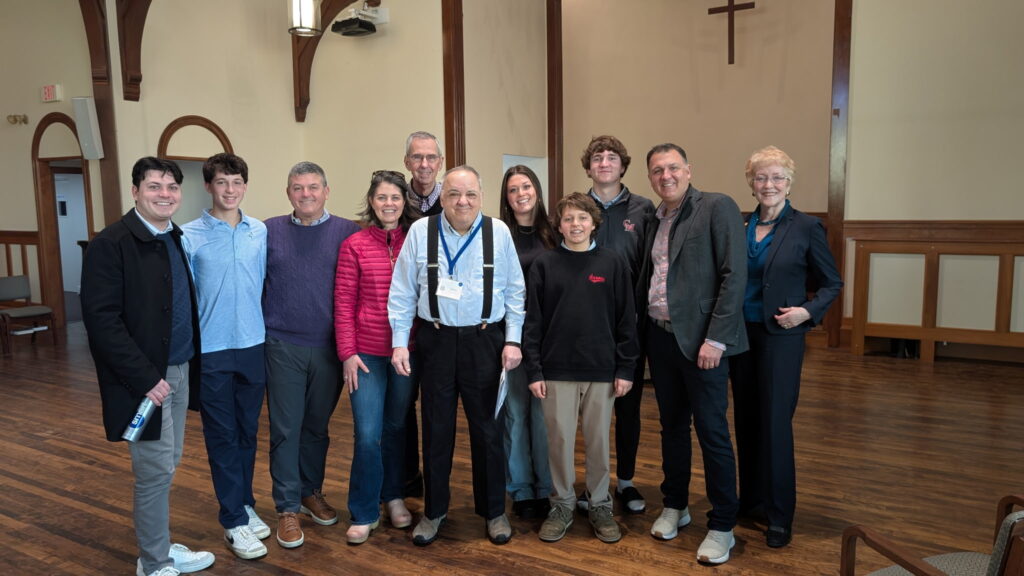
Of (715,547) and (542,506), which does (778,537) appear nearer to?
(715,547)

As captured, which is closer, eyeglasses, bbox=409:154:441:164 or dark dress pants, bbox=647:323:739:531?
dark dress pants, bbox=647:323:739:531

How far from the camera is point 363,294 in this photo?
2838 millimetres

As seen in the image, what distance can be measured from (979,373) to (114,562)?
237 inches

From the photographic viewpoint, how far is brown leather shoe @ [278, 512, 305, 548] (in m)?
2.87

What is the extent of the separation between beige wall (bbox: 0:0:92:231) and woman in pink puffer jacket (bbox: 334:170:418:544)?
615 centimetres

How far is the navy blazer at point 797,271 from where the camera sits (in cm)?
269

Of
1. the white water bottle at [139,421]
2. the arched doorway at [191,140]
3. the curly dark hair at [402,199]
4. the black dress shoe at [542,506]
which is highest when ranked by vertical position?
the arched doorway at [191,140]

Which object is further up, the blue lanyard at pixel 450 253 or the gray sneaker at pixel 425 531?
the blue lanyard at pixel 450 253

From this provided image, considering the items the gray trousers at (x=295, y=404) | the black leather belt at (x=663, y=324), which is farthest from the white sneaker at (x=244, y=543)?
the black leather belt at (x=663, y=324)

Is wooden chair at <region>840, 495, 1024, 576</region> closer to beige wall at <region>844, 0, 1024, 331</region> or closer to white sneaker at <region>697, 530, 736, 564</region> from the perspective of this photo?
white sneaker at <region>697, 530, 736, 564</region>

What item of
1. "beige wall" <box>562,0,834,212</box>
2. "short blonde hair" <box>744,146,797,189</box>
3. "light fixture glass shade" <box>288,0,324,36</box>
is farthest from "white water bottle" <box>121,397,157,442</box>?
"beige wall" <box>562,0,834,212</box>

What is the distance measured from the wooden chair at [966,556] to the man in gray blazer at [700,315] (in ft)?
2.74

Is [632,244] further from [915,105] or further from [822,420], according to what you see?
[915,105]

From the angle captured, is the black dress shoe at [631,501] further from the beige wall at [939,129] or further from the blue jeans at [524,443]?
the beige wall at [939,129]
